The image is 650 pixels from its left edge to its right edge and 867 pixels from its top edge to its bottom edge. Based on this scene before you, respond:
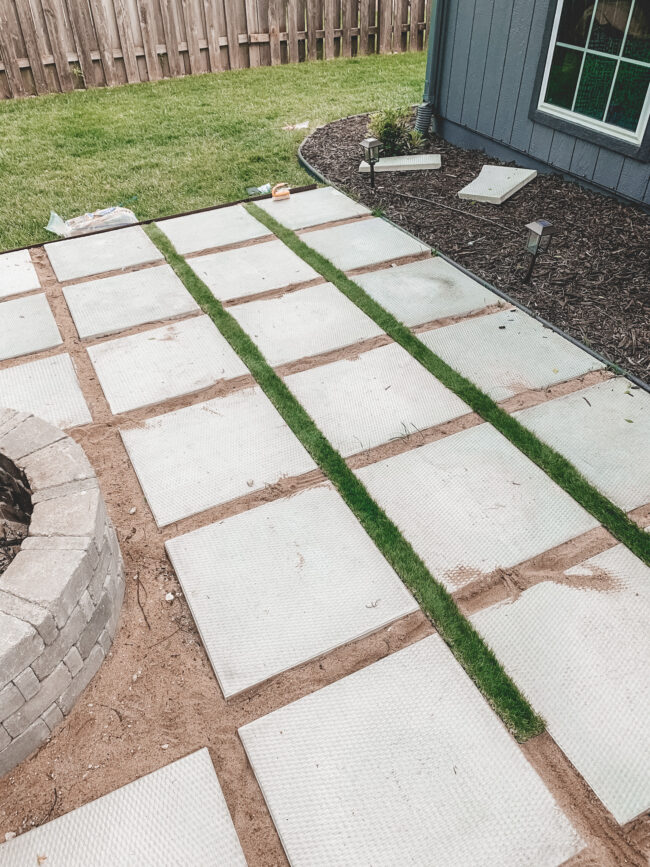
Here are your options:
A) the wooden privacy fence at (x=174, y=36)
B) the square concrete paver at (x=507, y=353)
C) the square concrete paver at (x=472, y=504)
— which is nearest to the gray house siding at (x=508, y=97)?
the square concrete paver at (x=507, y=353)

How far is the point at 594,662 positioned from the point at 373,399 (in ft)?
5.62

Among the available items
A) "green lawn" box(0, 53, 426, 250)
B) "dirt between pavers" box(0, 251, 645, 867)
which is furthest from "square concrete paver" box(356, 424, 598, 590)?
"green lawn" box(0, 53, 426, 250)

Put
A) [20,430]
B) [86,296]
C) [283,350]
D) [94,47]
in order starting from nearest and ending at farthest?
[20,430]
[283,350]
[86,296]
[94,47]

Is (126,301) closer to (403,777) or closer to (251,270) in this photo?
(251,270)

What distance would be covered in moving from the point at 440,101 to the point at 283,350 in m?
4.46

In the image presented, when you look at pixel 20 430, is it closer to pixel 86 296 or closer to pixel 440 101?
pixel 86 296

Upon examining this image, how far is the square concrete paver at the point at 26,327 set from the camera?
380cm

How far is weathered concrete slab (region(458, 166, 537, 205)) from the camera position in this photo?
529 centimetres

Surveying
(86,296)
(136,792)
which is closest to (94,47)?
(86,296)

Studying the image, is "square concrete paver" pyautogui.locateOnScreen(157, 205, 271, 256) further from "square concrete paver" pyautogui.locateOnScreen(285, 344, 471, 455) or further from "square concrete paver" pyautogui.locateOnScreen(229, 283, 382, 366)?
"square concrete paver" pyautogui.locateOnScreen(285, 344, 471, 455)

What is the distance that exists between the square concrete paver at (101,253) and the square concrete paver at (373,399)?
6.94 feet

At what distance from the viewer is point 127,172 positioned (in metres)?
6.24

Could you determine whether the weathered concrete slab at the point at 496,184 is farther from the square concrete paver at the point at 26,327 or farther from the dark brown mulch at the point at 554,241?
the square concrete paver at the point at 26,327

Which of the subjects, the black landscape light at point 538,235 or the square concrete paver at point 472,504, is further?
the black landscape light at point 538,235
